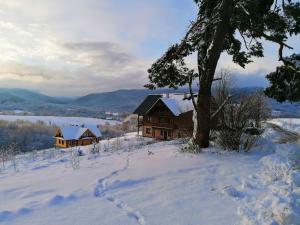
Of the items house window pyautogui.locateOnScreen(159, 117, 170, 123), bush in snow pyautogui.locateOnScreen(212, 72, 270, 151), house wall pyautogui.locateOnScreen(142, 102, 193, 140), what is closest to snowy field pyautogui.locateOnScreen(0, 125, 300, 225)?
bush in snow pyautogui.locateOnScreen(212, 72, 270, 151)

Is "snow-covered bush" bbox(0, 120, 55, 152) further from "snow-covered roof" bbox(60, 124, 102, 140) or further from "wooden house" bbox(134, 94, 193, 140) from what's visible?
"wooden house" bbox(134, 94, 193, 140)

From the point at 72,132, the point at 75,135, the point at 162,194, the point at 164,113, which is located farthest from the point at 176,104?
the point at 162,194

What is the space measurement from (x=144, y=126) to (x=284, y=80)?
36.4 metres

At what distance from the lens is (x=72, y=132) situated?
55.2m

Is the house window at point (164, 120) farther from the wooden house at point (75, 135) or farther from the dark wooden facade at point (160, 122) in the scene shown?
the wooden house at point (75, 135)

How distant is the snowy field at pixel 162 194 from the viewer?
4.31m

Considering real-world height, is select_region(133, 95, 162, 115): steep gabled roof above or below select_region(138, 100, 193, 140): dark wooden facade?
above

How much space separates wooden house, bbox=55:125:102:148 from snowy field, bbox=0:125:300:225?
46.1 meters

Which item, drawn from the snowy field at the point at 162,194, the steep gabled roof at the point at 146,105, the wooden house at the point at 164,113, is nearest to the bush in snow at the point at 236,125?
the snowy field at the point at 162,194

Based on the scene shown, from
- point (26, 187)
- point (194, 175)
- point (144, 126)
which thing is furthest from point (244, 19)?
point (144, 126)

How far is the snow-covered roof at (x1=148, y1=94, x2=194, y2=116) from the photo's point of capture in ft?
125

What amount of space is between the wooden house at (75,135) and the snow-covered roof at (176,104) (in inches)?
668

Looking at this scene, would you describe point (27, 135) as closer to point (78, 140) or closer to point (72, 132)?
point (72, 132)

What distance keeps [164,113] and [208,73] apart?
3188 cm
